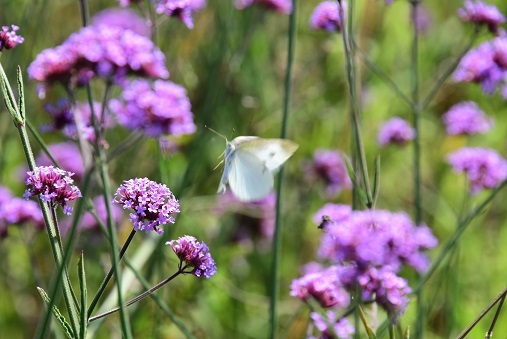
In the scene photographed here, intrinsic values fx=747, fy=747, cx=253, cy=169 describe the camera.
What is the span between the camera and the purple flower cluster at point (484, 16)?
7.85 feet

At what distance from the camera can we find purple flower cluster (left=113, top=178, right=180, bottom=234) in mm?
1242

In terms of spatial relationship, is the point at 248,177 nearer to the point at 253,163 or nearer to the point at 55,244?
the point at 253,163

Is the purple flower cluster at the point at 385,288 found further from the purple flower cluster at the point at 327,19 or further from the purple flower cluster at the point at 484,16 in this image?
the purple flower cluster at the point at 484,16

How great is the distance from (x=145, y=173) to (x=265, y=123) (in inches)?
23.9

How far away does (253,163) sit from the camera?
196cm

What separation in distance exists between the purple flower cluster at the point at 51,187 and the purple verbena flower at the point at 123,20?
2.61 m

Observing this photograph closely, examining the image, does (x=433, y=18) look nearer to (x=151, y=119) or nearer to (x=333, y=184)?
(x=333, y=184)

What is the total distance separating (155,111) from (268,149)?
0.98ft

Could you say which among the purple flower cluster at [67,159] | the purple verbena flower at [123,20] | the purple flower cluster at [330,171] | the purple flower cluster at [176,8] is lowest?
the purple flower cluster at [330,171]

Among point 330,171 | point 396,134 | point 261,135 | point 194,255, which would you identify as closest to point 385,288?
point 194,255

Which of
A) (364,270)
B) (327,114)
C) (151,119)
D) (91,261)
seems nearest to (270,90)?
(327,114)

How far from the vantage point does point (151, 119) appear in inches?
73.2

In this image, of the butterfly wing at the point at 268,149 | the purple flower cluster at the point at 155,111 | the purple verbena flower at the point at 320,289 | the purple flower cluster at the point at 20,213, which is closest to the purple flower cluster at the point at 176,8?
the purple flower cluster at the point at 155,111

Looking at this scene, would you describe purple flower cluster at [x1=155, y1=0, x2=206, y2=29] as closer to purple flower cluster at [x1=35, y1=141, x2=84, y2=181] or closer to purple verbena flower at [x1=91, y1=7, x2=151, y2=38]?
purple flower cluster at [x1=35, y1=141, x2=84, y2=181]
